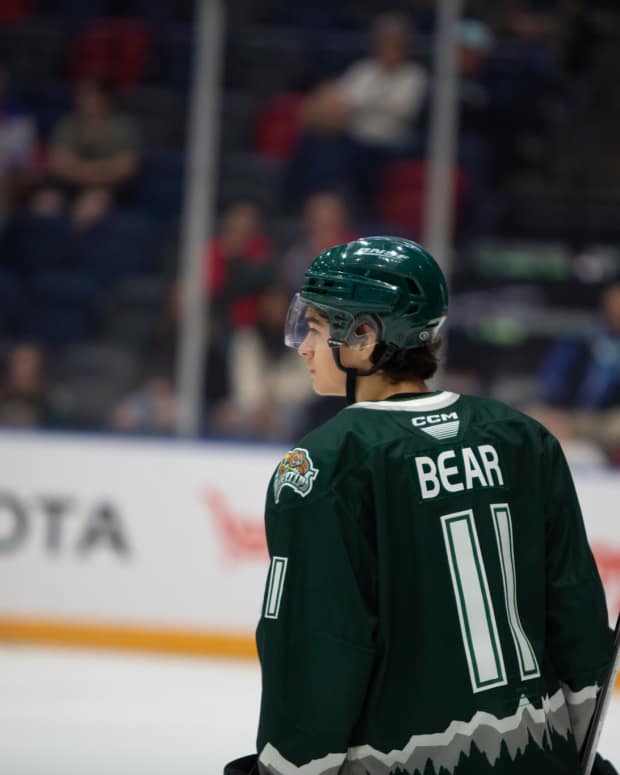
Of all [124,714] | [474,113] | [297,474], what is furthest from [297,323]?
[474,113]

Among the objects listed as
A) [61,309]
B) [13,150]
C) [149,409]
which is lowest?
[149,409]

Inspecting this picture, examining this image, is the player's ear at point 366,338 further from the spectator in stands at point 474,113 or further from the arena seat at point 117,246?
the arena seat at point 117,246

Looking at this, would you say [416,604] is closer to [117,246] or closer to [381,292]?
[381,292]

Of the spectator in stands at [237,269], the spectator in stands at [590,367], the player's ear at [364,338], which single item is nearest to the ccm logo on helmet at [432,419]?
the player's ear at [364,338]

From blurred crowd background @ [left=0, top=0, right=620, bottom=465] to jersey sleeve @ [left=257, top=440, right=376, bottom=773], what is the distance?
3.77 m

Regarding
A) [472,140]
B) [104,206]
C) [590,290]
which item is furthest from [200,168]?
[590,290]

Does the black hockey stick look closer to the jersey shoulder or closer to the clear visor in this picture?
the jersey shoulder

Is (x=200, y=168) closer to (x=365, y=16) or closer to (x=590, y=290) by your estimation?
(x=365, y=16)

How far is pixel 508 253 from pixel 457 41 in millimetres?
960

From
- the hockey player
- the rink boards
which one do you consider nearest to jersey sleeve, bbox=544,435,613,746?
the hockey player

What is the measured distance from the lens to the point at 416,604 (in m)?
1.51

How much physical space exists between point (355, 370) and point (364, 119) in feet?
15.3

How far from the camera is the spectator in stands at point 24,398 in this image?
18.3 feet

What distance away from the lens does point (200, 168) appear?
5742mm
